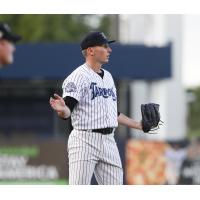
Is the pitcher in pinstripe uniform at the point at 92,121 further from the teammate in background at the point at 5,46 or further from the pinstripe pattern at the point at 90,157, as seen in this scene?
the teammate in background at the point at 5,46

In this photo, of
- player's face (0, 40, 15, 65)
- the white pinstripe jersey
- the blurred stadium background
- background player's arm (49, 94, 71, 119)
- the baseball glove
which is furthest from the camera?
the blurred stadium background

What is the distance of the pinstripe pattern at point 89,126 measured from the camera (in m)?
6.91

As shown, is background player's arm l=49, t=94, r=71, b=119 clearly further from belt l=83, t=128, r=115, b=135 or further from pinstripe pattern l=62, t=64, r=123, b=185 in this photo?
belt l=83, t=128, r=115, b=135

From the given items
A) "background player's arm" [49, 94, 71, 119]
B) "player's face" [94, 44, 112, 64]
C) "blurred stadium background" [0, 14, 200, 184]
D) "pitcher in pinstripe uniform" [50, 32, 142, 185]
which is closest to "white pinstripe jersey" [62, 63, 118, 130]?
"pitcher in pinstripe uniform" [50, 32, 142, 185]

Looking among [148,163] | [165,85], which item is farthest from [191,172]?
[165,85]

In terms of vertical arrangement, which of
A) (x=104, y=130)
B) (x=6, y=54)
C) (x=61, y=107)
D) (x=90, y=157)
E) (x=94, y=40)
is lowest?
(x=90, y=157)

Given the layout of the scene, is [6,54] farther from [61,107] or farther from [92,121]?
[92,121]

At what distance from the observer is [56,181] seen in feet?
52.0

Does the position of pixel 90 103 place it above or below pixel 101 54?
below

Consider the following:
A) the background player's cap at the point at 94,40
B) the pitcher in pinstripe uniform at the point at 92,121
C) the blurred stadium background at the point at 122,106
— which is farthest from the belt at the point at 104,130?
the blurred stadium background at the point at 122,106

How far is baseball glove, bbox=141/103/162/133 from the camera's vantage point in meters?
7.37

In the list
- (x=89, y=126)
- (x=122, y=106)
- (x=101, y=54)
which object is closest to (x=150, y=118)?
(x=89, y=126)

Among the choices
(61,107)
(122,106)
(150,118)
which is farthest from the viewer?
(122,106)

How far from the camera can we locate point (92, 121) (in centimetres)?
693
